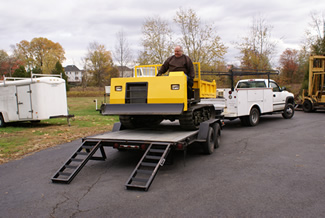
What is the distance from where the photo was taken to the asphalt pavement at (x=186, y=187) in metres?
3.99

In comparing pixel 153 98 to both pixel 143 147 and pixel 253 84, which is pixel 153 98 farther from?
pixel 253 84

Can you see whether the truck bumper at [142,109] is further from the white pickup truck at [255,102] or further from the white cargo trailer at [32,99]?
the white cargo trailer at [32,99]

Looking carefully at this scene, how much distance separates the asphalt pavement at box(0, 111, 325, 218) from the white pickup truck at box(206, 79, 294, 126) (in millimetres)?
3779

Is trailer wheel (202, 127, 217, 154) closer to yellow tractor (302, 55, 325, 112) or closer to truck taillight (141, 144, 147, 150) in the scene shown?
truck taillight (141, 144, 147, 150)

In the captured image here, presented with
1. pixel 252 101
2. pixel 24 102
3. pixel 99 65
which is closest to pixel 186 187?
pixel 252 101

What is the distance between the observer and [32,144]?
9.16 metres

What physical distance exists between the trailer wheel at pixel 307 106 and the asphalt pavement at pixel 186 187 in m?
12.2

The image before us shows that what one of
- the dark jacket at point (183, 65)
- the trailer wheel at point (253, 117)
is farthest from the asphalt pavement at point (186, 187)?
the trailer wheel at point (253, 117)

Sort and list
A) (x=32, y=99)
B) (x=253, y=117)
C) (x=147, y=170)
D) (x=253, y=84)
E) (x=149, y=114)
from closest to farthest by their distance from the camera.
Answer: (x=147, y=170)
(x=149, y=114)
(x=253, y=117)
(x=32, y=99)
(x=253, y=84)

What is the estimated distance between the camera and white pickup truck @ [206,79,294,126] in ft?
37.4

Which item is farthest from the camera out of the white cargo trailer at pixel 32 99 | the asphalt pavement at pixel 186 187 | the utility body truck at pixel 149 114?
the white cargo trailer at pixel 32 99

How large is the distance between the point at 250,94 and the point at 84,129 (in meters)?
7.29

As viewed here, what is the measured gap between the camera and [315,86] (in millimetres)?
18719

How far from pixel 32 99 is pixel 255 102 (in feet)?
32.6
